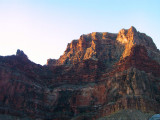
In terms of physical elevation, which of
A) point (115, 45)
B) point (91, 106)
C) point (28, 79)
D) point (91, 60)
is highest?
point (115, 45)

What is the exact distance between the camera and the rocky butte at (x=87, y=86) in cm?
6194

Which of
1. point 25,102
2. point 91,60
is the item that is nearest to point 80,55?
point 91,60

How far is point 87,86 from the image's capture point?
79.2m

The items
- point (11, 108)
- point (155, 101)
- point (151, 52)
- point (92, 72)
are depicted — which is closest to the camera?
point (155, 101)

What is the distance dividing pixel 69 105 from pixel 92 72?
50.1 feet

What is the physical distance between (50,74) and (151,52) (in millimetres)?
37914

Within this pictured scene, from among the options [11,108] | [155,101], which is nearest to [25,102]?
[11,108]

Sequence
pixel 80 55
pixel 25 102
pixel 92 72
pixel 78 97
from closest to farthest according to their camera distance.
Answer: pixel 25 102
pixel 78 97
pixel 92 72
pixel 80 55

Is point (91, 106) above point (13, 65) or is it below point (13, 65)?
below

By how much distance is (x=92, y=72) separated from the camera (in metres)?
84.6

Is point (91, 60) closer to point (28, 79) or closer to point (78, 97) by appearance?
point (78, 97)

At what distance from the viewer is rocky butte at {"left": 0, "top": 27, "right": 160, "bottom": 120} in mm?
61938

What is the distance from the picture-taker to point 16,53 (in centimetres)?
8775

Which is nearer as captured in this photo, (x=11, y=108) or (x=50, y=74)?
(x=11, y=108)
